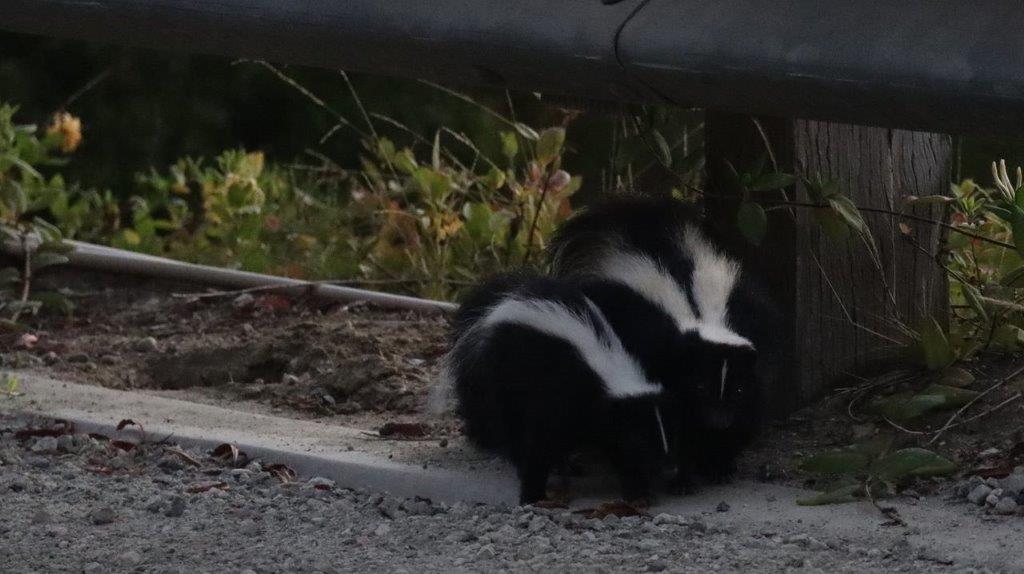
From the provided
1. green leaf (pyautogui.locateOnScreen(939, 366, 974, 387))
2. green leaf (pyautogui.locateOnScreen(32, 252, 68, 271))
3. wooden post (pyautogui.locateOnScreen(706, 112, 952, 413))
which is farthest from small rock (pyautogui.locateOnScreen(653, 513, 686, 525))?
green leaf (pyautogui.locateOnScreen(32, 252, 68, 271))

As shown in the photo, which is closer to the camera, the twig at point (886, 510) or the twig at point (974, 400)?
the twig at point (886, 510)

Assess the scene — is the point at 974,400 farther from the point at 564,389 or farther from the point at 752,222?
the point at 564,389

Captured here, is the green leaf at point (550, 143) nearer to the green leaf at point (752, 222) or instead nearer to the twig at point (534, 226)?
Result: the twig at point (534, 226)

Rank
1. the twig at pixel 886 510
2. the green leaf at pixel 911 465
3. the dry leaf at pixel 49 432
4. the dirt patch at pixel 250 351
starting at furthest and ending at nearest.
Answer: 1. the dirt patch at pixel 250 351
2. the dry leaf at pixel 49 432
3. the green leaf at pixel 911 465
4. the twig at pixel 886 510

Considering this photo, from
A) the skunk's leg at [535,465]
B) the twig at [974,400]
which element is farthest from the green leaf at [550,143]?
the twig at [974,400]

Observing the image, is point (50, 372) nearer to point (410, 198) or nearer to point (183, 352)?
point (183, 352)

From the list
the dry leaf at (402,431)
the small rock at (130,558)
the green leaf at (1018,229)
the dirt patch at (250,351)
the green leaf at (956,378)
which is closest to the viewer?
the small rock at (130,558)

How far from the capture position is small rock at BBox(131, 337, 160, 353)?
623cm

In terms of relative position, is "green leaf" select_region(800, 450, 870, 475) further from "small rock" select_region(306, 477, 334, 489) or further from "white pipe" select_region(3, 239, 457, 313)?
"white pipe" select_region(3, 239, 457, 313)

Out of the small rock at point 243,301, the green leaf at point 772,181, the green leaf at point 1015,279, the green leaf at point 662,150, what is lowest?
the small rock at point 243,301

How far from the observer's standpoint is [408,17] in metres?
3.71

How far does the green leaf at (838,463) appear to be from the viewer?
4176mm

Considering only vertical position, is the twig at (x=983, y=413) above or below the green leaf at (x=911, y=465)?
above

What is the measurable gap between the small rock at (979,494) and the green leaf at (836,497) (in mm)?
255
